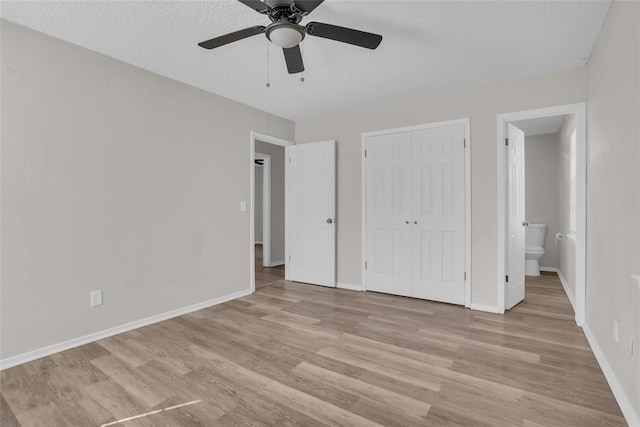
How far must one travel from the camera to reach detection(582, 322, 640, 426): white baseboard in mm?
1591

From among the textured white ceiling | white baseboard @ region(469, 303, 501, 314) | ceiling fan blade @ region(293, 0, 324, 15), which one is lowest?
white baseboard @ region(469, 303, 501, 314)

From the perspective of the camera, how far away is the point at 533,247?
5.25 metres

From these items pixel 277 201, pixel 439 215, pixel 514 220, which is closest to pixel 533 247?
pixel 514 220

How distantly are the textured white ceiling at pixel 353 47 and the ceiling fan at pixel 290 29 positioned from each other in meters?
0.27

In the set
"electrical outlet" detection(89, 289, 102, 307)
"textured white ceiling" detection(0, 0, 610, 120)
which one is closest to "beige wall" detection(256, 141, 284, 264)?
"textured white ceiling" detection(0, 0, 610, 120)

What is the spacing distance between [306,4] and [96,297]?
9.03ft

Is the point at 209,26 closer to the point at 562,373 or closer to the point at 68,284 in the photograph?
the point at 68,284

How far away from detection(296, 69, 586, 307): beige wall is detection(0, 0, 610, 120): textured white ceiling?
6.1 inches

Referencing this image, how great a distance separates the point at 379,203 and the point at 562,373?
246 centimetres

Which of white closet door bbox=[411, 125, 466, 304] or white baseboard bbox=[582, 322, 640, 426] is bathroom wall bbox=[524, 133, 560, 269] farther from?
white baseboard bbox=[582, 322, 640, 426]

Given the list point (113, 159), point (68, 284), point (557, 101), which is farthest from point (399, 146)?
point (68, 284)

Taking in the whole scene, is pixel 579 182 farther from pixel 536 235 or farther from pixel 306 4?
pixel 536 235

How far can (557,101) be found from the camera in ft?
10.1

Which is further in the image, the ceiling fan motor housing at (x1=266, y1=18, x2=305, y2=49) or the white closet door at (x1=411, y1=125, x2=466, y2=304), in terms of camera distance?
the white closet door at (x1=411, y1=125, x2=466, y2=304)
